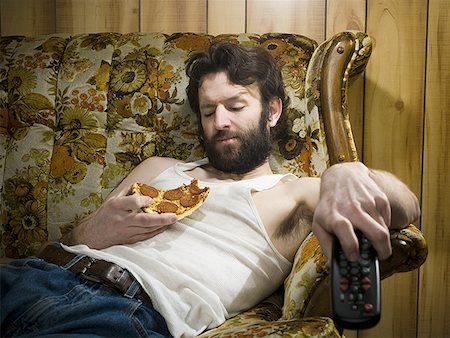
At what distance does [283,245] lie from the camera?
1212 mm

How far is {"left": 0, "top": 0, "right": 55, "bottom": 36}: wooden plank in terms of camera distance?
5.66ft

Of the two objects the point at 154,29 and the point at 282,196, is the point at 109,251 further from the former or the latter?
the point at 154,29

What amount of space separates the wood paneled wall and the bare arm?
599mm

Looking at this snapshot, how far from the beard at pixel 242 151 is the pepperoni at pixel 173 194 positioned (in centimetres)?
12

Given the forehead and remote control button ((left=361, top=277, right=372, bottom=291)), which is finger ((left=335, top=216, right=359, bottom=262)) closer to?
remote control button ((left=361, top=277, right=372, bottom=291))

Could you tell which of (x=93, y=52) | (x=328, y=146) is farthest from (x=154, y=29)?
(x=328, y=146)

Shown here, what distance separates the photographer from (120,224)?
1.25 metres

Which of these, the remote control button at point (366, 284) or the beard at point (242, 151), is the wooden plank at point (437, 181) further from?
the remote control button at point (366, 284)

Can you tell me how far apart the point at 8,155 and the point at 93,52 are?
1.04 feet

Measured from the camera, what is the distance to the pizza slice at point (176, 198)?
4.08ft

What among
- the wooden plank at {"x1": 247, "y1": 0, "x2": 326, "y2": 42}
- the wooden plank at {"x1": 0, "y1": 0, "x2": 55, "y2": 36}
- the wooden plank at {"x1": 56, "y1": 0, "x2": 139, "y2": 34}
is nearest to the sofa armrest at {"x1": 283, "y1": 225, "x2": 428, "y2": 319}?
the wooden plank at {"x1": 247, "y1": 0, "x2": 326, "y2": 42}

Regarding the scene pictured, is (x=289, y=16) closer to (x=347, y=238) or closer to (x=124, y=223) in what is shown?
(x=124, y=223)

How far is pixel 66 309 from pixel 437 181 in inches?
41.4

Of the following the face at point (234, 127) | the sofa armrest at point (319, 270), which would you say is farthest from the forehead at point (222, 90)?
the sofa armrest at point (319, 270)
